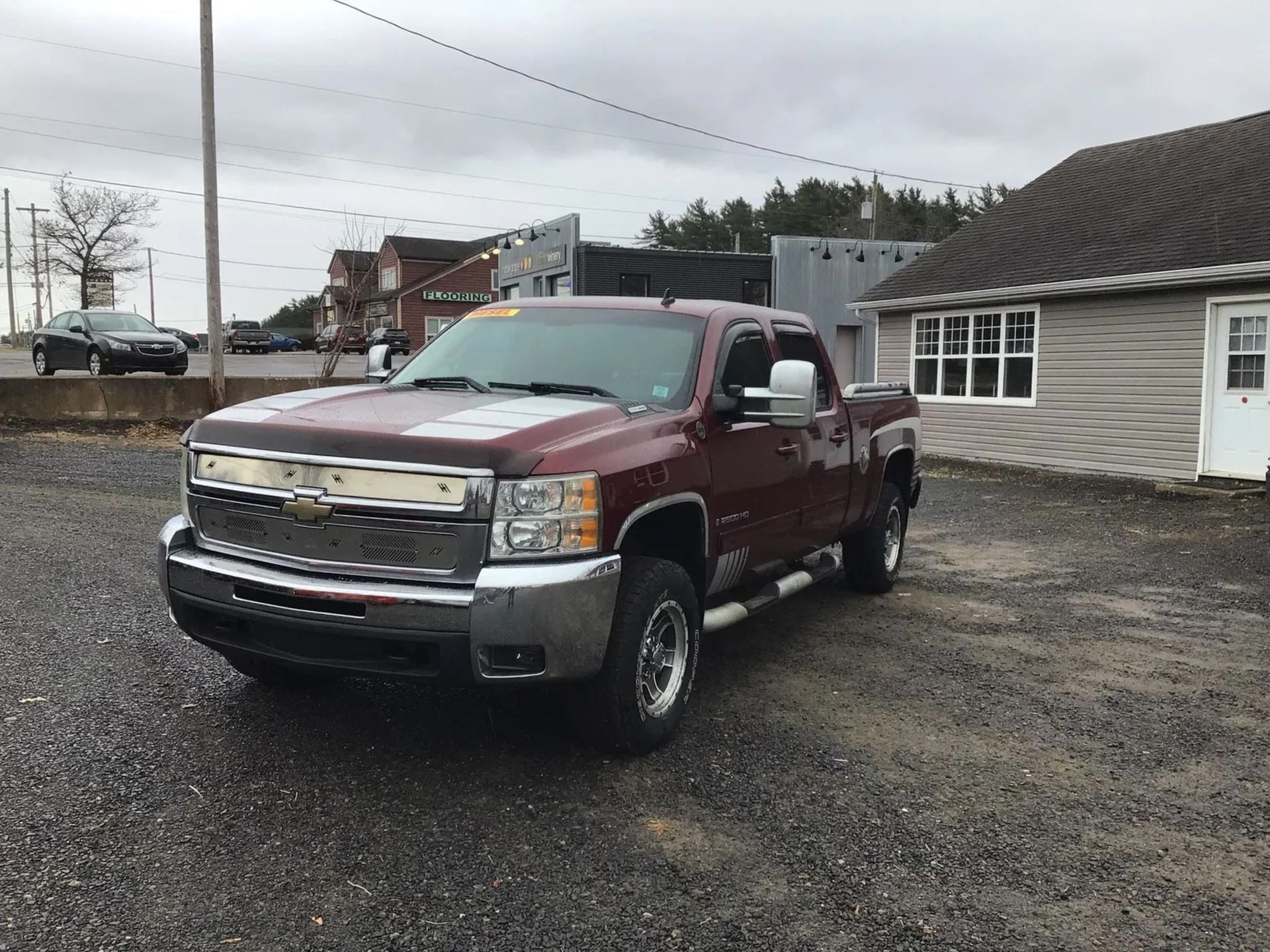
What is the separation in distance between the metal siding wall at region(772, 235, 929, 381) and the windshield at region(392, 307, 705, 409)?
26.8 metres

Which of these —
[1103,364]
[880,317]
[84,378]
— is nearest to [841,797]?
[1103,364]

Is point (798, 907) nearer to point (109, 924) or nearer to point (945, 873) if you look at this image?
point (945, 873)

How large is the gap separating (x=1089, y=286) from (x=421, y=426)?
546 inches

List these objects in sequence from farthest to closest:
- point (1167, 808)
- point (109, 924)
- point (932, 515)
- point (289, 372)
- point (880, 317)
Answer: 1. point (289, 372)
2. point (880, 317)
3. point (932, 515)
4. point (1167, 808)
5. point (109, 924)

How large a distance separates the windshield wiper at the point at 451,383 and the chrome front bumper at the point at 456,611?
1379 mm

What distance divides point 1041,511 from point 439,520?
1029cm

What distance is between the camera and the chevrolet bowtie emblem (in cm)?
Answer: 373

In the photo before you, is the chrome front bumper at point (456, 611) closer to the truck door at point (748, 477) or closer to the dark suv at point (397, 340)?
the truck door at point (748, 477)

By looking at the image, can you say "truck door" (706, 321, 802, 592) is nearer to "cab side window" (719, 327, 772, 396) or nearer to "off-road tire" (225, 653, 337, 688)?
"cab side window" (719, 327, 772, 396)

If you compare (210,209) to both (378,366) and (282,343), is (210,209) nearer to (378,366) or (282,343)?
(378,366)

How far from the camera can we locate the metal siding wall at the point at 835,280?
31.5 metres

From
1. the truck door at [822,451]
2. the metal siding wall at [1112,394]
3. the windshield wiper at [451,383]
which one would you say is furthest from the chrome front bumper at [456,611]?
the metal siding wall at [1112,394]

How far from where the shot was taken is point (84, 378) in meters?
15.9

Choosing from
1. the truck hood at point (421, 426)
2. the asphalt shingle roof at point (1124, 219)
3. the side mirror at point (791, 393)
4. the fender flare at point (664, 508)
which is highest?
the asphalt shingle roof at point (1124, 219)
